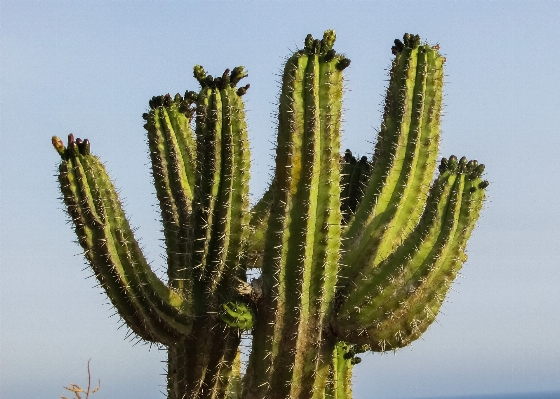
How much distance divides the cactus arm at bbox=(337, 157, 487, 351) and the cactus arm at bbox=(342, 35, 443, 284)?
0.89ft

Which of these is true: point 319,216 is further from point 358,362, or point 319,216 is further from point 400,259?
point 358,362

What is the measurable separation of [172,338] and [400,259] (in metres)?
1.98

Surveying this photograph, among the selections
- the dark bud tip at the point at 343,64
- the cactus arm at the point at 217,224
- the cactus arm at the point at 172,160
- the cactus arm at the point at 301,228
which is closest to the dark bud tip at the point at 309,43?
the cactus arm at the point at 301,228

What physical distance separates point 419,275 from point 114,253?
A: 244 centimetres

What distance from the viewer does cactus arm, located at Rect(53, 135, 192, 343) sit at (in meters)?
6.66

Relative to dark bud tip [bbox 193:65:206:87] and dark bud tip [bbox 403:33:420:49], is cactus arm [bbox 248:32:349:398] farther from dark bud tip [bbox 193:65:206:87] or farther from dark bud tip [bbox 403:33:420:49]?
dark bud tip [bbox 403:33:420:49]

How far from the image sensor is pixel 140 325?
693cm

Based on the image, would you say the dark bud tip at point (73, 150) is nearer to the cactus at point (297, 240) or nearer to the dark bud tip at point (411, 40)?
the cactus at point (297, 240)

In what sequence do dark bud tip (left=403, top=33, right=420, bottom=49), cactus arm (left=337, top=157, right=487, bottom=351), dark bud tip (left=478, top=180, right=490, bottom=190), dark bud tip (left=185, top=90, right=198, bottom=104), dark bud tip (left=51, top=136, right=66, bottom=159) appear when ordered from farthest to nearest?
dark bud tip (left=185, top=90, right=198, bottom=104) → dark bud tip (left=403, top=33, right=420, bottom=49) → dark bud tip (left=478, top=180, right=490, bottom=190) → dark bud tip (left=51, top=136, right=66, bottom=159) → cactus arm (left=337, top=157, right=487, bottom=351)

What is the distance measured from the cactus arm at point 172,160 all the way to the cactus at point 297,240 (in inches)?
5.8

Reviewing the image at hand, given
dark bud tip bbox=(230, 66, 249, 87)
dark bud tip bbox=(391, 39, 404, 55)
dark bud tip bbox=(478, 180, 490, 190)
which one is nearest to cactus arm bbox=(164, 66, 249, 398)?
dark bud tip bbox=(230, 66, 249, 87)

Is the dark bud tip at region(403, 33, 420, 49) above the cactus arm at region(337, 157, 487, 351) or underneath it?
above

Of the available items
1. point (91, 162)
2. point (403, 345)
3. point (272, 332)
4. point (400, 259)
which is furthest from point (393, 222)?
point (91, 162)

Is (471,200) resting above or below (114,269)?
above
